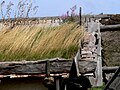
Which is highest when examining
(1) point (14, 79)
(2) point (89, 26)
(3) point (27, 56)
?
(2) point (89, 26)

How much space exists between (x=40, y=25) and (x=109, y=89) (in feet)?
Answer: 13.6

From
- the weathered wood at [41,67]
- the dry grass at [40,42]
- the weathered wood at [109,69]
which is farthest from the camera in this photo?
the dry grass at [40,42]

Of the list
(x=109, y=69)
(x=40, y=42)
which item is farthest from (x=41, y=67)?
(x=109, y=69)

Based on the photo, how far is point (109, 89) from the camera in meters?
2.05

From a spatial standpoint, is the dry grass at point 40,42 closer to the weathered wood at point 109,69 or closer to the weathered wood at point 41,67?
the weathered wood at point 41,67

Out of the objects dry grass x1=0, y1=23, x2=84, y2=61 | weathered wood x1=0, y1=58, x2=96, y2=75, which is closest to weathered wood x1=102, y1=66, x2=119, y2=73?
weathered wood x1=0, y1=58, x2=96, y2=75

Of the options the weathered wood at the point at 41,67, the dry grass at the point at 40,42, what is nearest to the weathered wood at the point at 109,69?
the weathered wood at the point at 41,67

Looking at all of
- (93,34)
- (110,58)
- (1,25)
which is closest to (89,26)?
(93,34)

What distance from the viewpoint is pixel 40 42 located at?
5.32m

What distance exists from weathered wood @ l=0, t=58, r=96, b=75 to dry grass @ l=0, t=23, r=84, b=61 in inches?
11.7

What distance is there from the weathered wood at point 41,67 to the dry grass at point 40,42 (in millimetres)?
298

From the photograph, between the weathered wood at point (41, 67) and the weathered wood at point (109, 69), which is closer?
the weathered wood at point (109, 69)

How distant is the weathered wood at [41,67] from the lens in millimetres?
4609

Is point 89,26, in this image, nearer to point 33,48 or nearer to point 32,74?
point 33,48
